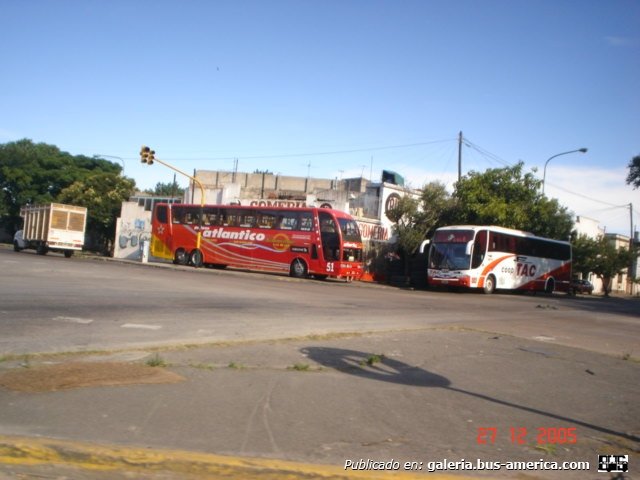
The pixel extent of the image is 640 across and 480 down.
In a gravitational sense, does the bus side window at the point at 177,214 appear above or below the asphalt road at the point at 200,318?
above

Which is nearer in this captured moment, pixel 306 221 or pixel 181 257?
pixel 306 221

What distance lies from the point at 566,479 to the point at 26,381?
17.4 ft

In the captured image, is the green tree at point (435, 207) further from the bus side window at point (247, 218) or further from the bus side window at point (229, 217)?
the bus side window at point (229, 217)

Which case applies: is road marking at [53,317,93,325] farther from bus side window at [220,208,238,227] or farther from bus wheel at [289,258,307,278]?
bus side window at [220,208,238,227]

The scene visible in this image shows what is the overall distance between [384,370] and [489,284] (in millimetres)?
25130

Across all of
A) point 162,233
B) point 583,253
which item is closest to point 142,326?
point 162,233

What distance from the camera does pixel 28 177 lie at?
214 feet

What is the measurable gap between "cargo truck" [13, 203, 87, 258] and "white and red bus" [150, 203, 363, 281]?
5618 millimetres

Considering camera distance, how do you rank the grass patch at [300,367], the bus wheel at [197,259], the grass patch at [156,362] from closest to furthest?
the grass patch at [156,362]
the grass patch at [300,367]
the bus wheel at [197,259]

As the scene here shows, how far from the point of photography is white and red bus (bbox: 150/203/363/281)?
100 ft

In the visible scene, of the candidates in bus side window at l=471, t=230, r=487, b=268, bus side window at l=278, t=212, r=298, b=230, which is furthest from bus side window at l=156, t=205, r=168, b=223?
bus side window at l=471, t=230, r=487, b=268

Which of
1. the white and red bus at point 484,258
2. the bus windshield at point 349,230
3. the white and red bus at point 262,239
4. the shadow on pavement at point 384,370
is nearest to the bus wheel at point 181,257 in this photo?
the white and red bus at point 262,239

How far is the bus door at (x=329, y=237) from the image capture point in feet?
99.5

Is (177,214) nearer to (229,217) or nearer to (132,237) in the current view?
(229,217)
